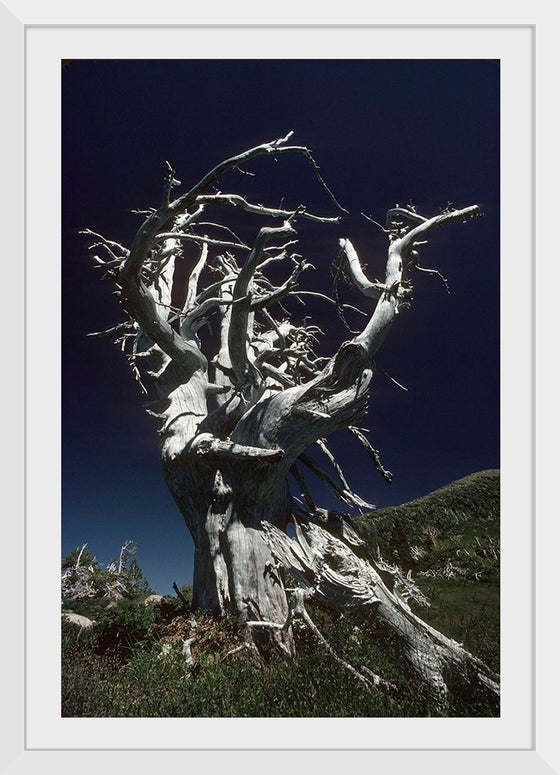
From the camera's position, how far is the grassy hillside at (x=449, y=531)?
6.59 m

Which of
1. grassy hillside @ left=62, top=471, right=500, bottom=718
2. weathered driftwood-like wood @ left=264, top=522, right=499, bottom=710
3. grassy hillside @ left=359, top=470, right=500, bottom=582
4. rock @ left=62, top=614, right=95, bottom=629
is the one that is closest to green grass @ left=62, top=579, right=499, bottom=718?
grassy hillside @ left=62, top=471, right=500, bottom=718

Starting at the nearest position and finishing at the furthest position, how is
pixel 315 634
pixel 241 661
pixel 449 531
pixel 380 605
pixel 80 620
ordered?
1. pixel 241 661
2. pixel 315 634
3. pixel 380 605
4. pixel 80 620
5. pixel 449 531

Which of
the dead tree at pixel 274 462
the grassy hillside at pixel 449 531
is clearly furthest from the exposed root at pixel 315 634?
the grassy hillside at pixel 449 531

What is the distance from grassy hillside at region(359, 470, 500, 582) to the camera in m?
6.59

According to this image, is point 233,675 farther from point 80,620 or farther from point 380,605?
point 80,620

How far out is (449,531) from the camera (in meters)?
9.18

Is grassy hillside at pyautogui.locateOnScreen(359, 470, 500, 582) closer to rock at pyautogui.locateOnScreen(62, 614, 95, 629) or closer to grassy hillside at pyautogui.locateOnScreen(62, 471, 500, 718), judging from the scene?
grassy hillside at pyautogui.locateOnScreen(62, 471, 500, 718)

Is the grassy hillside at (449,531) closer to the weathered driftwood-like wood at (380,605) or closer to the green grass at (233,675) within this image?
the weathered driftwood-like wood at (380,605)

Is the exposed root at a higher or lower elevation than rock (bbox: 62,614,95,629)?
higher

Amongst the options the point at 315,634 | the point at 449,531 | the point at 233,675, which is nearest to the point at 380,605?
the point at 315,634
